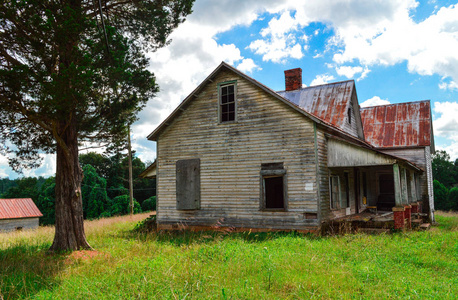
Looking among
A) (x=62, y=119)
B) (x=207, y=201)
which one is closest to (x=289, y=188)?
(x=207, y=201)

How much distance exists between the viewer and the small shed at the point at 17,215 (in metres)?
37.2

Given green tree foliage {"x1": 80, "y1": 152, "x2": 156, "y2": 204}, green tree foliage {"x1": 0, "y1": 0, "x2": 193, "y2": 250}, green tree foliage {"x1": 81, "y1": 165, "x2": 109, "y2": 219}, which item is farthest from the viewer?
green tree foliage {"x1": 80, "y1": 152, "x2": 156, "y2": 204}

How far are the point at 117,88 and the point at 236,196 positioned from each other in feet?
20.9

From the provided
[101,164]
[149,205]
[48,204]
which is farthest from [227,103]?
[48,204]

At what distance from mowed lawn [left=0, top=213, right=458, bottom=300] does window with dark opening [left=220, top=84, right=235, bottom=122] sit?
604cm

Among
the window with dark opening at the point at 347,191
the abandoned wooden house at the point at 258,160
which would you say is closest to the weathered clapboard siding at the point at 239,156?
the abandoned wooden house at the point at 258,160

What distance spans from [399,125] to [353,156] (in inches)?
407

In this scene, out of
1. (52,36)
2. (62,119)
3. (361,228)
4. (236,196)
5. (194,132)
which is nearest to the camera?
(52,36)

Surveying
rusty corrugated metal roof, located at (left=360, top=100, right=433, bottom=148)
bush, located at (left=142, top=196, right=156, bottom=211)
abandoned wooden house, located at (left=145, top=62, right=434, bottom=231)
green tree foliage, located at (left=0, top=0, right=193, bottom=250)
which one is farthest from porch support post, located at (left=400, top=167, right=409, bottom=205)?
bush, located at (left=142, top=196, right=156, bottom=211)

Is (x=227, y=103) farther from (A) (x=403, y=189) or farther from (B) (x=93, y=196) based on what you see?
(B) (x=93, y=196)

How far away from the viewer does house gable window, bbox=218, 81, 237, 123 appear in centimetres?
1439

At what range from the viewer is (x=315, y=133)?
41.0ft

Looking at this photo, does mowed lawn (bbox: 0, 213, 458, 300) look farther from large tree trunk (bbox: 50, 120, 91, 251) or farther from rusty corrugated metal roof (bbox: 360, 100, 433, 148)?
rusty corrugated metal roof (bbox: 360, 100, 433, 148)

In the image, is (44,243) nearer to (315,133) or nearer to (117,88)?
(117,88)
